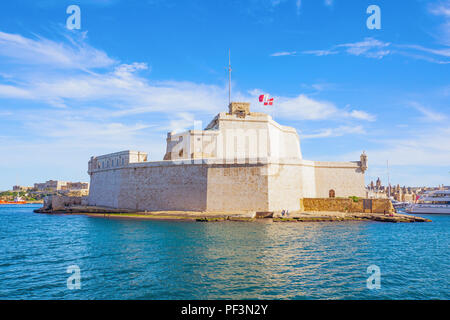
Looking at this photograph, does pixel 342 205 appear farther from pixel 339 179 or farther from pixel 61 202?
pixel 61 202

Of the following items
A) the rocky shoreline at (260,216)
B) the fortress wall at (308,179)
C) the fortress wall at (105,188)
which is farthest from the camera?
the fortress wall at (105,188)

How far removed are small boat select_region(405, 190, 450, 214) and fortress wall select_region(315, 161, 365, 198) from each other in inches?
736

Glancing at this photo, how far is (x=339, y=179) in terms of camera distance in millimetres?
37688

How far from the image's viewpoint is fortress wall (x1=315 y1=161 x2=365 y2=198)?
37531 mm

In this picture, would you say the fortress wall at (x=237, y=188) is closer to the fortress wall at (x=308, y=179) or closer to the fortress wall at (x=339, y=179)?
the fortress wall at (x=308, y=179)

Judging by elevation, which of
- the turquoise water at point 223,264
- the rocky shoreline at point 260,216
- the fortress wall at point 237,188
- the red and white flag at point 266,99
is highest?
the red and white flag at point 266,99

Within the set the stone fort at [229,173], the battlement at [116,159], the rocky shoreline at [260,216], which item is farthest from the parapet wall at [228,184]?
the battlement at [116,159]

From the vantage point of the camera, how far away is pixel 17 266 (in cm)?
1364

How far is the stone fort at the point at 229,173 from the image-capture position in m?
31.8

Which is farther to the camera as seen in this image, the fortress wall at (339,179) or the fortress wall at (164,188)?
the fortress wall at (339,179)

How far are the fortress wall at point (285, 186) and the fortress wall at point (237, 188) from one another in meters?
0.85

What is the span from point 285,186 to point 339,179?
882 cm
